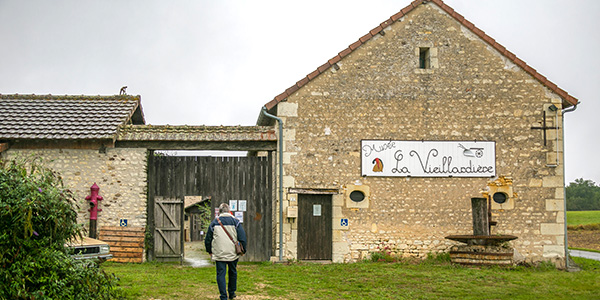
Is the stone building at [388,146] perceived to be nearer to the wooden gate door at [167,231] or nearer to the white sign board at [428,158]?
the white sign board at [428,158]

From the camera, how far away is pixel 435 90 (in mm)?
13430

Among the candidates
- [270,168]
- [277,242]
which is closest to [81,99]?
[270,168]

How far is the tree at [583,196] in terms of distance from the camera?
47.6 m

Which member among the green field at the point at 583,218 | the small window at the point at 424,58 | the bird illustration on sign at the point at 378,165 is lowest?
the green field at the point at 583,218

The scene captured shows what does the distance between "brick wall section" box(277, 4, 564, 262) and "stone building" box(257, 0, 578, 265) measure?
0.08 ft

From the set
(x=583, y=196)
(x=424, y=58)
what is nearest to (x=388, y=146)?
(x=424, y=58)

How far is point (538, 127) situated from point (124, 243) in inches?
416

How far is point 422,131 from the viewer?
525 inches

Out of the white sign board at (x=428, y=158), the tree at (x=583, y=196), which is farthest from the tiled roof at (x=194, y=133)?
the tree at (x=583, y=196)

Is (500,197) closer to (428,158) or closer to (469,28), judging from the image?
(428,158)

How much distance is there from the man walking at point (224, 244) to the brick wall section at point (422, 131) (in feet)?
15.9

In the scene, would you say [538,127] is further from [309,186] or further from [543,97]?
[309,186]

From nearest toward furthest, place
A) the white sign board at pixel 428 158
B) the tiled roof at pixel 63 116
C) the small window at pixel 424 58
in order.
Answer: the tiled roof at pixel 63 116 → the white sign board at pixel 428 158 → the small window at pixel 424 58

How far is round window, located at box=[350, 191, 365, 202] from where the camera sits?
1309 centimetres
